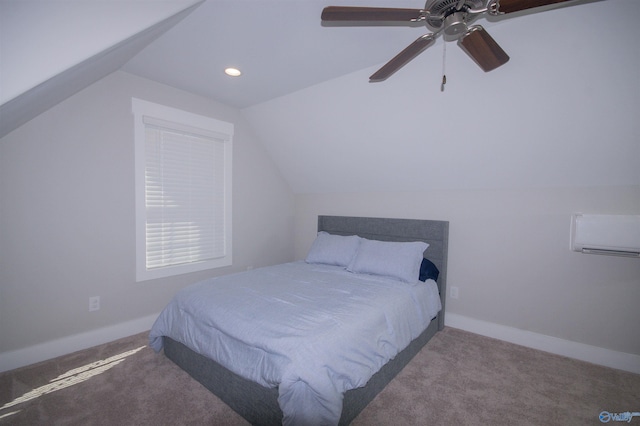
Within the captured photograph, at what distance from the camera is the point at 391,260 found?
9.04ft

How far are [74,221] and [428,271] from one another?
317 centimetres

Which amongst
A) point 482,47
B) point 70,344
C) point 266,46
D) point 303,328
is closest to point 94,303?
point 70,344

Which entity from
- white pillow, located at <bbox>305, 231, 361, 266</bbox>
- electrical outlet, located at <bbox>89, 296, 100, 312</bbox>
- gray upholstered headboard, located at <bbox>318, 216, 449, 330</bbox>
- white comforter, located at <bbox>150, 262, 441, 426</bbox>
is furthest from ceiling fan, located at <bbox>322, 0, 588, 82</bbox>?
electrical outlet, located at <bbox>89, 296, 100, 312</bbox>

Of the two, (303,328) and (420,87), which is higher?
(420,87)

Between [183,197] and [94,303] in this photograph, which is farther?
[183,197]

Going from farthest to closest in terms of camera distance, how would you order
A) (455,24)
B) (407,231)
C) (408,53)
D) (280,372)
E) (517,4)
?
(407,231)
(408,53)
(280,372)
(455,24)
(517,4)

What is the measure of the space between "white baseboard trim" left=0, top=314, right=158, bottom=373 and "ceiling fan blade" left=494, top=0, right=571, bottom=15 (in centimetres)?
359

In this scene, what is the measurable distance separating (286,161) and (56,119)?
2365mm

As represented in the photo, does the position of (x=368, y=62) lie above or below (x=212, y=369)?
above

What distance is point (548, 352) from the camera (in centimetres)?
255

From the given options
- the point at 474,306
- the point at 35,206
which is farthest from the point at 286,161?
the point at 474,306

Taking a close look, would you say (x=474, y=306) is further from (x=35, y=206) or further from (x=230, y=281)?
(x=35, y=206)

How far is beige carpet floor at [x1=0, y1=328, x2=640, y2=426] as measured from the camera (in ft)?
5.63

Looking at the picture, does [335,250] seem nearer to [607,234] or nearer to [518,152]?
[518,152]
